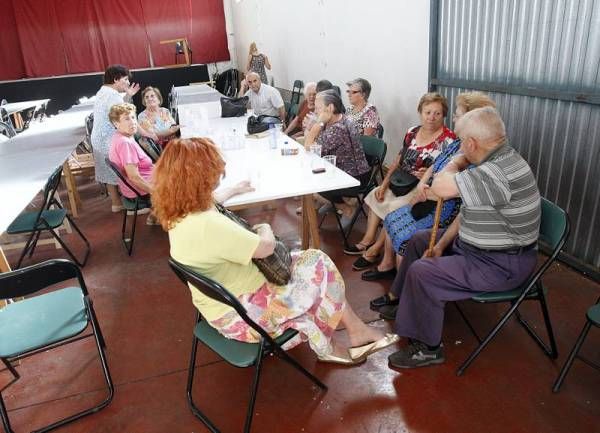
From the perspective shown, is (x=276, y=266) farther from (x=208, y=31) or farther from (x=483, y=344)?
(x=208, y=31)

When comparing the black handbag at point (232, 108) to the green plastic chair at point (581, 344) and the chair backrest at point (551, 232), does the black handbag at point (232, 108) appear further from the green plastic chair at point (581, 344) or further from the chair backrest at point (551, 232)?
the green plastic chair at point (581, 344)

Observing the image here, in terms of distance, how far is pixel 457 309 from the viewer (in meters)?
2.42

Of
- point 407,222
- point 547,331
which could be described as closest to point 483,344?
point 547,331

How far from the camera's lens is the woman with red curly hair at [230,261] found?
5.13 feet

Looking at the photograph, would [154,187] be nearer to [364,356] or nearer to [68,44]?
[364,356]

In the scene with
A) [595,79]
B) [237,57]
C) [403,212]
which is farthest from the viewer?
[237,57]

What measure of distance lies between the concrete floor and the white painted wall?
227cm

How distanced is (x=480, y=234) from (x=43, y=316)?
6.38ft

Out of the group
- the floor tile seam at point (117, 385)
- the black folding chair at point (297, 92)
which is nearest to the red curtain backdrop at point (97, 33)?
the black folding chair at point (297, 92)

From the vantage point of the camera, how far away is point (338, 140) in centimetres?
321

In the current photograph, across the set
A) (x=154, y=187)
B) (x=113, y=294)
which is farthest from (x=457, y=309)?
(x=113, y=294)

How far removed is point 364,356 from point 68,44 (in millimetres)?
10797

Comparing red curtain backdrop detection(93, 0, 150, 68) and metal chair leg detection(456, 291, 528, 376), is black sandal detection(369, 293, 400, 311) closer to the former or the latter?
metal chair leg detection(456, 291, 528, 376)

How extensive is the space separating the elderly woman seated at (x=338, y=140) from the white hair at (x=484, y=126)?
1365mm
